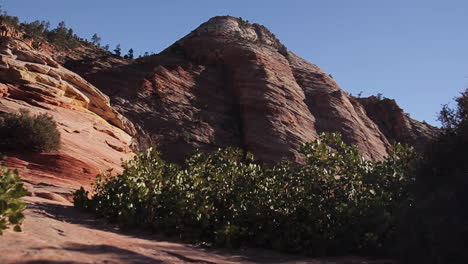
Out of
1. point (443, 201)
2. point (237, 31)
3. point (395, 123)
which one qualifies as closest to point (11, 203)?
point (443, 201)

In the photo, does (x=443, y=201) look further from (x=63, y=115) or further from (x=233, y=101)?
(x=233, y=101)

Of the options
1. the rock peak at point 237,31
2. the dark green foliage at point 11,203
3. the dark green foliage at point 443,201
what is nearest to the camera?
the dark green foliage at point 11,203

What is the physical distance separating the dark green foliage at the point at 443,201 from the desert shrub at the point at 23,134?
11.2 metres

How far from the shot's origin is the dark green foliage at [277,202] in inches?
296

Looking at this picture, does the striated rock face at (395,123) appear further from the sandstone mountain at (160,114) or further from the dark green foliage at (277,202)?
the dark green foliage at (277,202)

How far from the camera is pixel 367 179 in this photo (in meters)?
8.83

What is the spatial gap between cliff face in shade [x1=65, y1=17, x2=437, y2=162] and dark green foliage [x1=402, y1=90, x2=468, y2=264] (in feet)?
56.0

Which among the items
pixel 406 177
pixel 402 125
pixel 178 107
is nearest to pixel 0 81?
pixel 178 107

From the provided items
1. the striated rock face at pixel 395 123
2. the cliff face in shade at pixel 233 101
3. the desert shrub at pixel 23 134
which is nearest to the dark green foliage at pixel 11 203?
the desert shrub at pixel 23 134

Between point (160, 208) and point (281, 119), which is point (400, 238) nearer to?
point (160, 208)

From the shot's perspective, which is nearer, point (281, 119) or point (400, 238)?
point (400, 238)

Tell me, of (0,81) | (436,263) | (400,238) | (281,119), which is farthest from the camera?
(281,119)

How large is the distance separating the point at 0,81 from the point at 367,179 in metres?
13.8

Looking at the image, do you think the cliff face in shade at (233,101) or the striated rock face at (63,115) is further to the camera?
the cliff face in shade at (233,101)
